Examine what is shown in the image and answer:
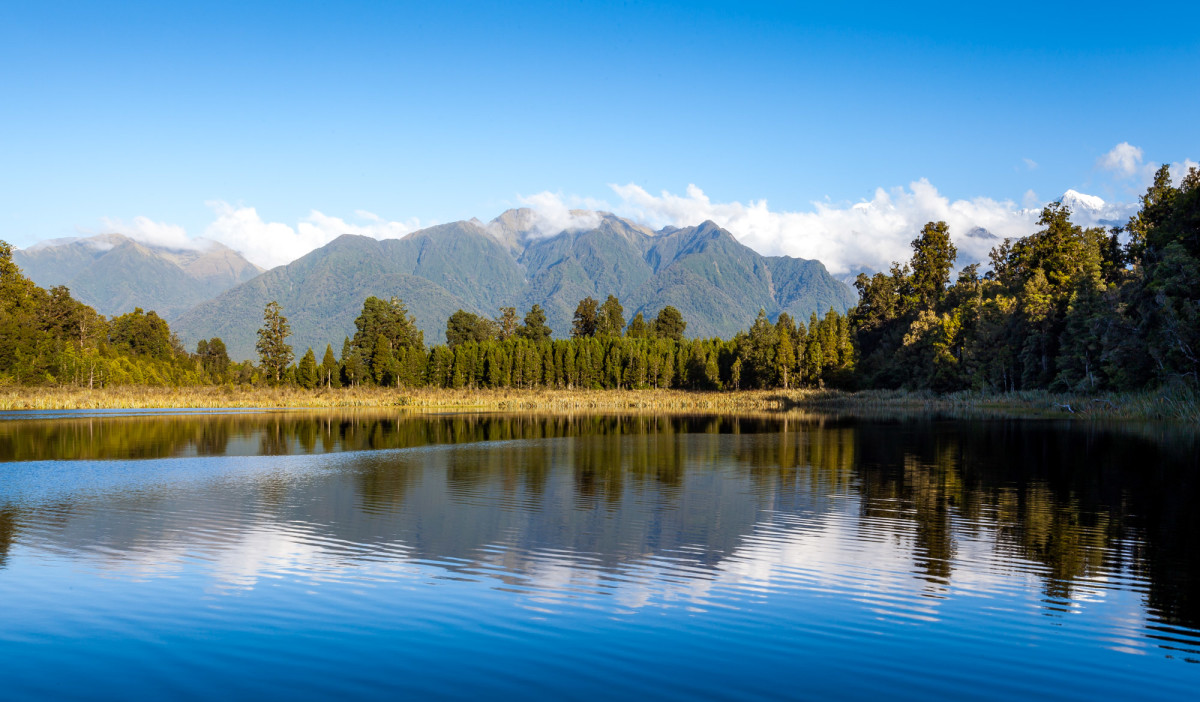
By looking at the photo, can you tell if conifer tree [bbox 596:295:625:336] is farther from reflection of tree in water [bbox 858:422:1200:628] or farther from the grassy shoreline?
reflection of tree in water [bbox 858:422:1200:628]

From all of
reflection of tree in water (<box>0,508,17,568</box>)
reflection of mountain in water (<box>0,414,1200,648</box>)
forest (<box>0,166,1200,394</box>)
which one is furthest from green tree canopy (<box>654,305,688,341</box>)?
reflection of tree in water (<box>0,508,17,568</box>)

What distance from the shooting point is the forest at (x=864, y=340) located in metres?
48.2

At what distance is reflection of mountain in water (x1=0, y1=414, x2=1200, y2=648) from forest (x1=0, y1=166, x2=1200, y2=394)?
20.6 m

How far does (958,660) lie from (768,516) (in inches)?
347

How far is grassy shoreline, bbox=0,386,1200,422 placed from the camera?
182ft

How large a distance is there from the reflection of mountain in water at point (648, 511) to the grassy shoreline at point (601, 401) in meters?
23.8

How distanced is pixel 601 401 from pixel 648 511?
245 ft

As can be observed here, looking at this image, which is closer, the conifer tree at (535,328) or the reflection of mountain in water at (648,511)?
the reflection of mountain in water at (648,511)

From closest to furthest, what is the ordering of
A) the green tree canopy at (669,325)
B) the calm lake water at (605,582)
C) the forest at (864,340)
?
the calm lake water at (605,582) < the forest at (864,340) < the green tree canopy at (669,325)

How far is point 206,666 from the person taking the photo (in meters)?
8.48

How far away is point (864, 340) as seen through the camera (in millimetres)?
110562

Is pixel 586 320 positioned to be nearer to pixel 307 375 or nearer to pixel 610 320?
pixel 610 320

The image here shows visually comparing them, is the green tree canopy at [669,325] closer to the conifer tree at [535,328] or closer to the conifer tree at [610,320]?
the conifer tree at [610,320]

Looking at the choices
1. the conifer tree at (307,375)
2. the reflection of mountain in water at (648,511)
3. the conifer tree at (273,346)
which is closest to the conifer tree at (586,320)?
the conifer tree at (307,375)
